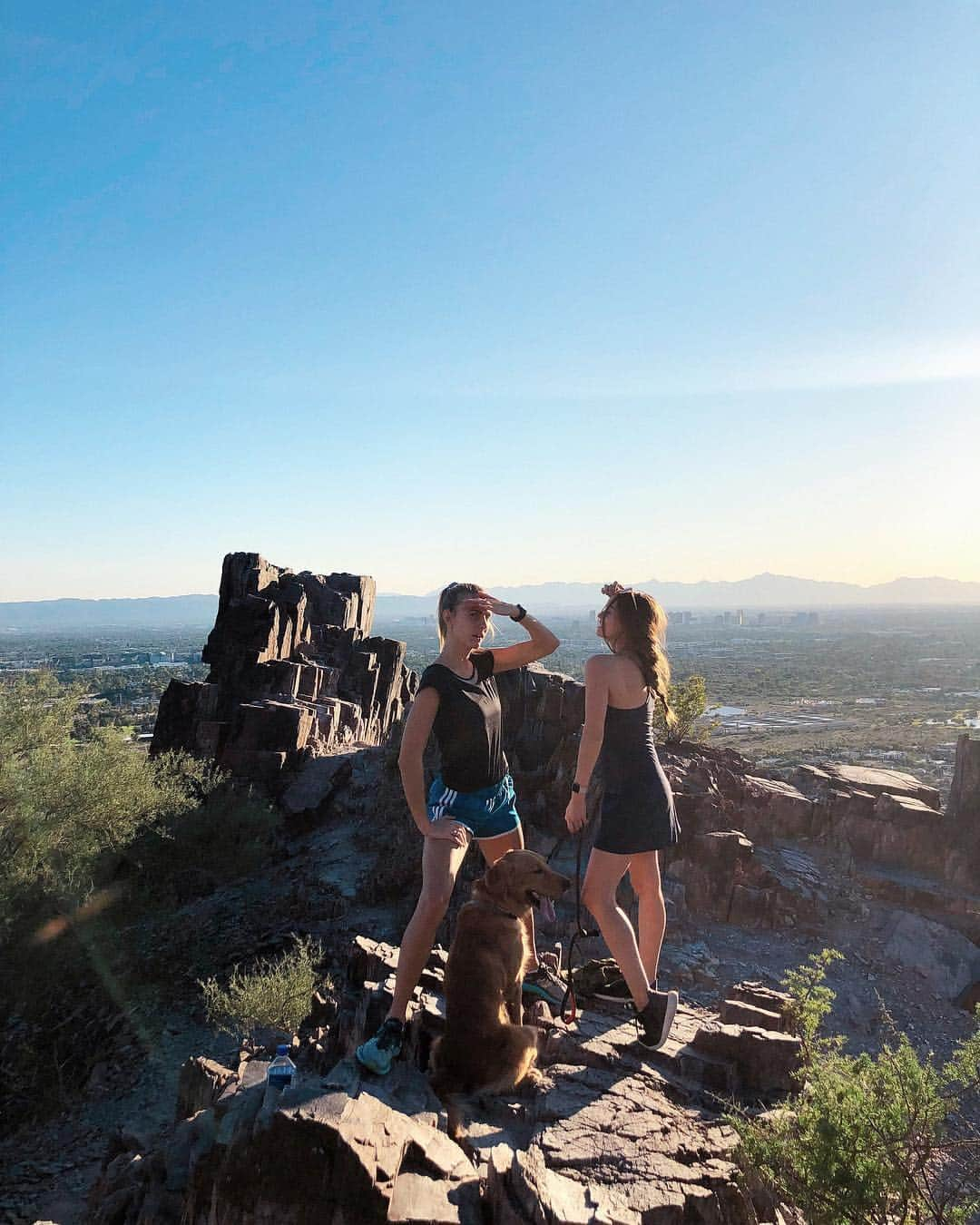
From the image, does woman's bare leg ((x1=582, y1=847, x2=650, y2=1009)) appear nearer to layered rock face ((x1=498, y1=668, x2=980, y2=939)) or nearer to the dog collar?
the dog collar

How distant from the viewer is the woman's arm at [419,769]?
4246 millimetres

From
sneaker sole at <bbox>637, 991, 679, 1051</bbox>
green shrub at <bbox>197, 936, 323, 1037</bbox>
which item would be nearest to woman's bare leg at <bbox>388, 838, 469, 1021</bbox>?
sneaker sole at <bbox>637, 991, 679, 1051</bbox>

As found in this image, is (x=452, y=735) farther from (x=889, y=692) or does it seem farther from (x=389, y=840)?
(x=889, y=692)

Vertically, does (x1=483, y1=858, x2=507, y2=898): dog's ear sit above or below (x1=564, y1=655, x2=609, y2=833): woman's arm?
below

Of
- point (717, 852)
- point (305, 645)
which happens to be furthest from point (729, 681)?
point (717, 852)

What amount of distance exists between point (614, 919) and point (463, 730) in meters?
1.44

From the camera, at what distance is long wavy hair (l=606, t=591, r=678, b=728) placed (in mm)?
4633

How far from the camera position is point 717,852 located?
38.5 ft

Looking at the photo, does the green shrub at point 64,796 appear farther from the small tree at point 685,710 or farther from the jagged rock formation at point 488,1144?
the small tree at point 685,710

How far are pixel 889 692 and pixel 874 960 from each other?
8744 centimetres

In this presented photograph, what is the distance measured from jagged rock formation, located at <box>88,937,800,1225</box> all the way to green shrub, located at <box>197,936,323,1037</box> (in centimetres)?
411

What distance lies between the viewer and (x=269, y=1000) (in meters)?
9.38

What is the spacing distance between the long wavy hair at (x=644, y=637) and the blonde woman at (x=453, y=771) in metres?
0.50

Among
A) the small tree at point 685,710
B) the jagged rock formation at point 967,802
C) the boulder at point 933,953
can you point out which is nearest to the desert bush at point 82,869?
the small tree at point 685,710
